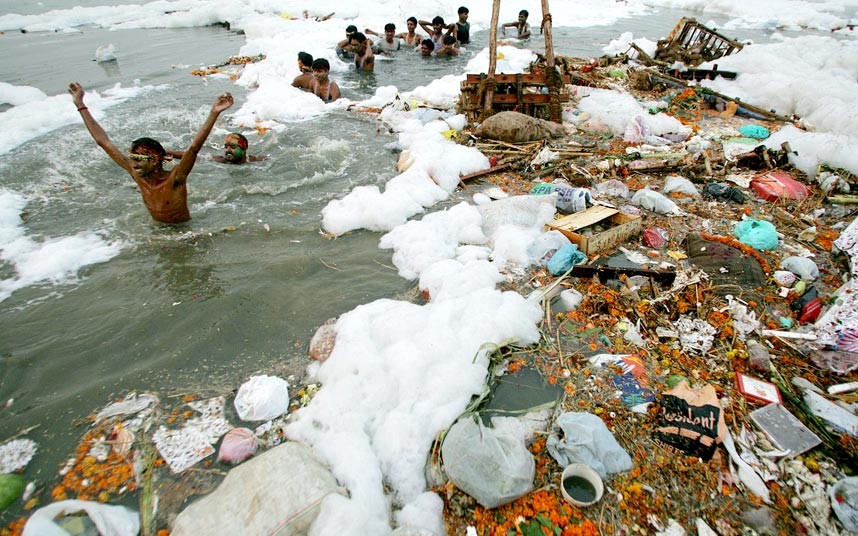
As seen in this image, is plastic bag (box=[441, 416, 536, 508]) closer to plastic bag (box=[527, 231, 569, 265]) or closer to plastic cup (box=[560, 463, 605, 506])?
plastic cup (box=[560, 463, 605, 506])

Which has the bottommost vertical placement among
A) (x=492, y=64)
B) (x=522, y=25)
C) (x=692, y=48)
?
(x=692, y=48)

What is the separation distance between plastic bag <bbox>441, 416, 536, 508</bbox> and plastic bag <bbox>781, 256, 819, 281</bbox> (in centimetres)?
323

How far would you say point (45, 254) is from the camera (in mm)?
4195

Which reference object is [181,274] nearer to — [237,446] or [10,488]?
[10,488]

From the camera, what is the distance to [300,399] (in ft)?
9.19

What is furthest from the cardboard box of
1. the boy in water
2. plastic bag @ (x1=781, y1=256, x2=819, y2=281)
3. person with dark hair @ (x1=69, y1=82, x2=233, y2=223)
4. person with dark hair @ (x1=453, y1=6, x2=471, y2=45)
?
the boy in water


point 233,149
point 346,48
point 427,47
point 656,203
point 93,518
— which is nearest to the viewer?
point 93,518

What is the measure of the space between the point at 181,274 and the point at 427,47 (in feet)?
→ 38.4

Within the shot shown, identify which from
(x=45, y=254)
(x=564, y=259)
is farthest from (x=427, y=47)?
(x=45, y=254)

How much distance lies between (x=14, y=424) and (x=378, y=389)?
2.34 metres

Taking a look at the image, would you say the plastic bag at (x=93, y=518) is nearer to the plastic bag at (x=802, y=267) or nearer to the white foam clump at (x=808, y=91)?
the plastic bag at (x=802, y=267)

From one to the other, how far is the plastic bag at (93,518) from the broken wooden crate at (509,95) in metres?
6.93

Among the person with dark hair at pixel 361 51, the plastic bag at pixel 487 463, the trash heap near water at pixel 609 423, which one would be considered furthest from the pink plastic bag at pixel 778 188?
the person with dark hair at pixel 361 51

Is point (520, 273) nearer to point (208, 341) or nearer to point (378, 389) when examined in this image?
point (378, 389)
